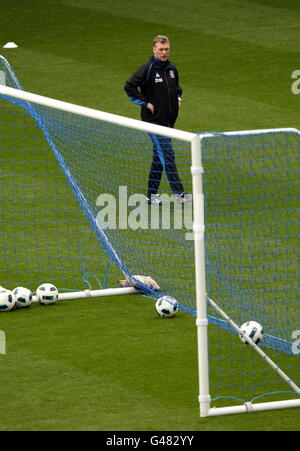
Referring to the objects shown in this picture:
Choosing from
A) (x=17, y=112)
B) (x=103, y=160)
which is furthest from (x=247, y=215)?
(x=17, y=112)

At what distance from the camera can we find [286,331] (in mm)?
9945

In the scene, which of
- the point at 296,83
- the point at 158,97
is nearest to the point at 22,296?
the point at 158,97

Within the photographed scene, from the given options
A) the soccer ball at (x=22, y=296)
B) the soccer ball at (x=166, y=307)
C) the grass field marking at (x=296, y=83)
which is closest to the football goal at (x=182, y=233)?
the soccer ball at (x=166, y=307)

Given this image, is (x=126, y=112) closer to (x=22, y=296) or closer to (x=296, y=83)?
(x=296, y=83)

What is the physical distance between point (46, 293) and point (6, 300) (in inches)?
15.5

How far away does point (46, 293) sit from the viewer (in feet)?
→ 35.9

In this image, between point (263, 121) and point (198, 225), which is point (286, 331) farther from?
point (263, 121)

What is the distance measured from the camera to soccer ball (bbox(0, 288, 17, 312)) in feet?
35.3

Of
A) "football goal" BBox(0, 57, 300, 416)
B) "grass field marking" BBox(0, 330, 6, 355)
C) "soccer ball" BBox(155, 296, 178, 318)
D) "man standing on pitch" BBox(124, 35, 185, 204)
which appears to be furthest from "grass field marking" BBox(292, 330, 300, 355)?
"man standing on pitch" BBox(124, 35, 185, 204)

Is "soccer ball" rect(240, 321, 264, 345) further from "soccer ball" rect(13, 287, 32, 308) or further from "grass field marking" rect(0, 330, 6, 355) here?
"soccer ball" rect(13, 287, 32, 308)

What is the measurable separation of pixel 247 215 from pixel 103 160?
91.9 inches

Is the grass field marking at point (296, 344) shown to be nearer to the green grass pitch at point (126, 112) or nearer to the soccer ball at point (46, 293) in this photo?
the green grass pitch at point (126, 112)

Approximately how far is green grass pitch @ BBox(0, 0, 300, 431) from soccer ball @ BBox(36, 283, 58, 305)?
108mm

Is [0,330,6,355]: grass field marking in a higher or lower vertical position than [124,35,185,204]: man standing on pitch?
lower
